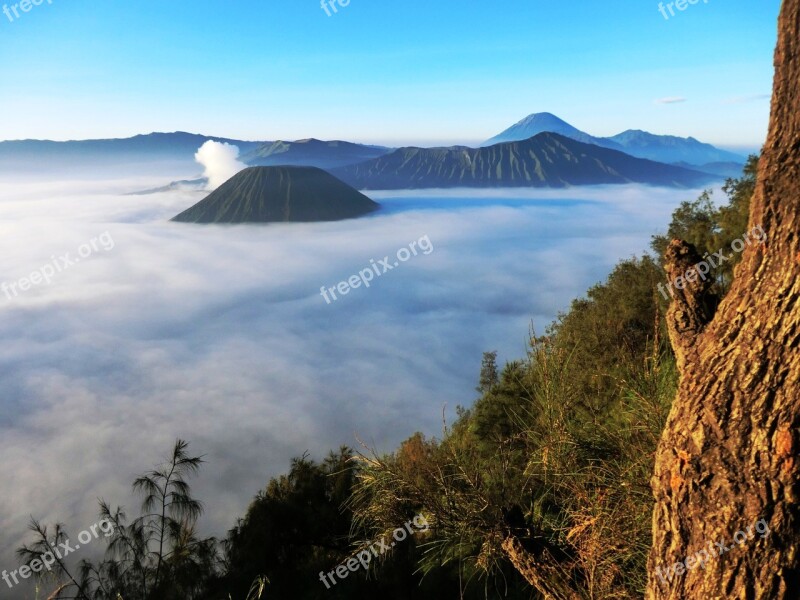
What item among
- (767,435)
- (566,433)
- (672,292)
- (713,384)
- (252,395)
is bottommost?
(252,395)

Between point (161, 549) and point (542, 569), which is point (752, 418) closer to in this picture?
point (542, 569)

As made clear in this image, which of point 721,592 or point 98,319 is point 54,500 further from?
point 98,319

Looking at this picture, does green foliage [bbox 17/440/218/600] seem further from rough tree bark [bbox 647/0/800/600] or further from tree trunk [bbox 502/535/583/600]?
rough tree bark [bbox 647/0/800/600]

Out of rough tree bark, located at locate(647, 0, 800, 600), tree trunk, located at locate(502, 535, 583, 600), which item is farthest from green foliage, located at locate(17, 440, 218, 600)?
rough tree bark, located at locate(647, 0, 800, 600)

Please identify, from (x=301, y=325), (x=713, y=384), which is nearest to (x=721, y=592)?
(x=713, y=384)

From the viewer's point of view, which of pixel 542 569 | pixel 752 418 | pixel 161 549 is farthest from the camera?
pixel 161 549

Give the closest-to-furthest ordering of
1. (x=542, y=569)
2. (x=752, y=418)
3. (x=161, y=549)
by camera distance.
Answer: (x=752, y=418)
(x=542, y=569)
(x=161, y=549)

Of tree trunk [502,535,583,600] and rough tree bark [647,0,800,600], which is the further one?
tree trunk [502,535,583,600]

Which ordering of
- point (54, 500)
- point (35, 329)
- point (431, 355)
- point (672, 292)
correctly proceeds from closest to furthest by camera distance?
point (672, 292) → point (54, 500) → point (431, 355) → point (35, 329)

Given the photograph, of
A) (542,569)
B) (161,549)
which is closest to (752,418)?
(542,569)
